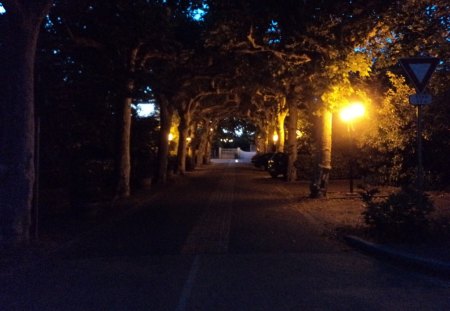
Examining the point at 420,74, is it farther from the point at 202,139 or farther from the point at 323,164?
the point at 202,139

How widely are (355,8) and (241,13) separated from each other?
323 centimetres

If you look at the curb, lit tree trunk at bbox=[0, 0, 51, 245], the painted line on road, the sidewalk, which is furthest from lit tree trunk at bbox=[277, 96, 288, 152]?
the painted line on road

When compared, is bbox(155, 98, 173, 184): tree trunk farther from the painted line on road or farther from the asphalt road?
the painted line on road

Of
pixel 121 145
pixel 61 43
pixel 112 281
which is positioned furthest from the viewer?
pixel 121 145

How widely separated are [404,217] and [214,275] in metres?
4.02

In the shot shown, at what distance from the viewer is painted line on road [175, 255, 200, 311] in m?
6.65

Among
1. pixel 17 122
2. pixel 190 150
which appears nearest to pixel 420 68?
pixel 17 122

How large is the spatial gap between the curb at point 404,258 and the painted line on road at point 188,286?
9.77 feet

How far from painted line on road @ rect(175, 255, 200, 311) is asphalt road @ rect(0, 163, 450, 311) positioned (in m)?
0.01

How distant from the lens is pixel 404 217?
33.8 ft

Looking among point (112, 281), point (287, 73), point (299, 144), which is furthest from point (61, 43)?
point (299, 144)

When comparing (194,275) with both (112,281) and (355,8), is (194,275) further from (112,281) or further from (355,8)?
(355,8)

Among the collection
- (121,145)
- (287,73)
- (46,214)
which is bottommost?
(46,214)

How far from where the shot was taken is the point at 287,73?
19.3 meters
